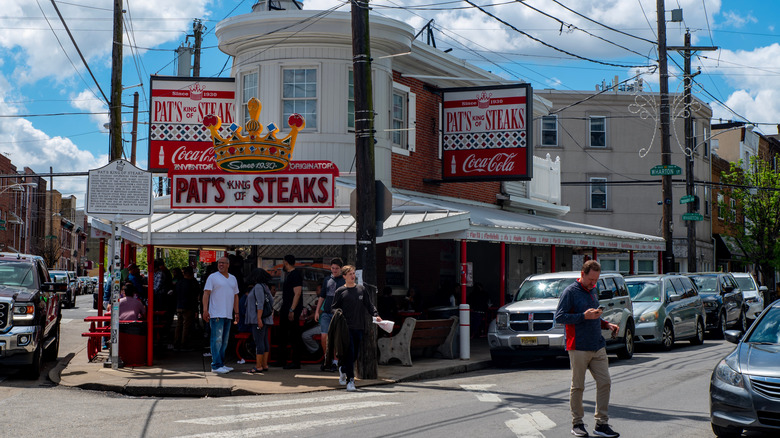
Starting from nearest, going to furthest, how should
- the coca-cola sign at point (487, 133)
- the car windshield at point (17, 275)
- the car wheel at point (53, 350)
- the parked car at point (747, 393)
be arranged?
the parked car at point (747, 393), the car windshield at point (17, 275), the car wheel at point (53, 350), the coca-cola sign at point (487, 133)

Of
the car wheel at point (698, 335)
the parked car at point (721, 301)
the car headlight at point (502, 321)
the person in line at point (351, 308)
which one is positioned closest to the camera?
the person in line at point (351, 308)

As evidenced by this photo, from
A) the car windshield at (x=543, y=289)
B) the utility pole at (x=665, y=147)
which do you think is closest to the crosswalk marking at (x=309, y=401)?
the car windshield at (x=543, y=289)

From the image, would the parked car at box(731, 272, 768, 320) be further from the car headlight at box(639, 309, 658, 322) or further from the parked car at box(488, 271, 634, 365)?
the parked car at box(488, 271, 634, 365)

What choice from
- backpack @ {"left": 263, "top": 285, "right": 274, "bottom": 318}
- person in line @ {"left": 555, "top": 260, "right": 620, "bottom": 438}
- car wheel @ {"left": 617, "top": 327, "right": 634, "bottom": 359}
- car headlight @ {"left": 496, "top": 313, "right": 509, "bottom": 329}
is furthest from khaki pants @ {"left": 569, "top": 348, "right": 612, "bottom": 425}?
car wheel @ {"left": 617, "top": 327, "right": 634, "bottom": 359}

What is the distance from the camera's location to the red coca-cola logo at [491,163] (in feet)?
68.3

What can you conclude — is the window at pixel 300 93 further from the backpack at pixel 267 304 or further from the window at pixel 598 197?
the window at pixel 598 197

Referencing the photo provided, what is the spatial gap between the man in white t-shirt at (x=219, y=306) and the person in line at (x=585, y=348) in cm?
661

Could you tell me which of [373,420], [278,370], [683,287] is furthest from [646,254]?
[373,420]

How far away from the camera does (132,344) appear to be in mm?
14352

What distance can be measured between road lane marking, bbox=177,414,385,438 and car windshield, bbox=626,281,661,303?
11338 millimetres

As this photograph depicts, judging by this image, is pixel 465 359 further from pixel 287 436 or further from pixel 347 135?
pixel 287 436

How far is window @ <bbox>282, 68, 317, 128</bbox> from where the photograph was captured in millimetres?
19417

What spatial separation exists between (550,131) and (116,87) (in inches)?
1048

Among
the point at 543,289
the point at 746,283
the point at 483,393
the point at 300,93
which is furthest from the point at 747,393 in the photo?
the point at 746,283
